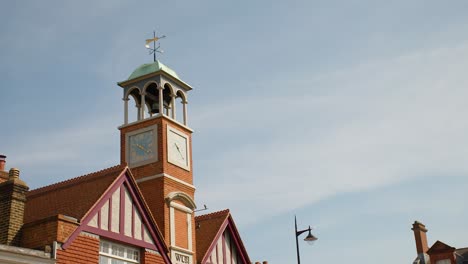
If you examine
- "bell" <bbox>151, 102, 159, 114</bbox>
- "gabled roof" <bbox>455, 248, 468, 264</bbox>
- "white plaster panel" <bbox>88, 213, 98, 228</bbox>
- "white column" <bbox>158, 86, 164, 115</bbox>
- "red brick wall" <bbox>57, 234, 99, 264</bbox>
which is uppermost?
"bell" <bbox>151, 102, 159, 114</bbox>

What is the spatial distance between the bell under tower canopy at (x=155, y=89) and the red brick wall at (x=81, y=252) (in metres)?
8.60

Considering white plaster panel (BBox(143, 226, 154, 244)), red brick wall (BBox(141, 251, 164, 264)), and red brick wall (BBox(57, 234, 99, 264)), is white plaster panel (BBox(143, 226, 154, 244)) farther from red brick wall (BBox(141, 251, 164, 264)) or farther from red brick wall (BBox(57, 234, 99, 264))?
red brick wall (BBox(57, 234, 99, 264))

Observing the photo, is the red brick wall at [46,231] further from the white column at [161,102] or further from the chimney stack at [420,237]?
the chimney stack at [420,237]

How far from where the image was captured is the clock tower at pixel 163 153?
1102 inches

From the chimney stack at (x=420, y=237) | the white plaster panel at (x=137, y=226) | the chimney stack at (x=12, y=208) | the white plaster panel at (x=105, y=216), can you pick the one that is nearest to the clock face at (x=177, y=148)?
the white plaster panel at (x=137, y=226)

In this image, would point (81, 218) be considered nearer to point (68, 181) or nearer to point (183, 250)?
point (68, 181)

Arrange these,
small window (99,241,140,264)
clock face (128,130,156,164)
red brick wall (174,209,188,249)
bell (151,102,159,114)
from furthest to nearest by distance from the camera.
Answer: bell (151,102,159,114), clock face (128,130,156,164), red brick wall (174,209,188,249), small window (99,241,140,264)

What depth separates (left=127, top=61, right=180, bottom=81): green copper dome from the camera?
30.5 m

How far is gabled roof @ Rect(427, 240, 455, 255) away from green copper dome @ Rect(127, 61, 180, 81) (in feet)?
76.9

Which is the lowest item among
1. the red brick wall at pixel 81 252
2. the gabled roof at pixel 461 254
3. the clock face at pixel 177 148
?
the red brick wall at pixel 81 252

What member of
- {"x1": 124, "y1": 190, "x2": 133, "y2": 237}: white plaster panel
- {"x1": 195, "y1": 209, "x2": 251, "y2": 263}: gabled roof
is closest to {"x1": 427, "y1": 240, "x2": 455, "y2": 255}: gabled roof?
{"x1": 195, "y1": 209, "x2": 251, "y2": 263}: gabled roof

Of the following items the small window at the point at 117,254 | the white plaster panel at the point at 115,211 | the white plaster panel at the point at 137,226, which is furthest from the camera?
the white plaster panel at the point at 137,226

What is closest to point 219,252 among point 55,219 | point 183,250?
point 183,250

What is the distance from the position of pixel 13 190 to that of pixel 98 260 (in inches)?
135
